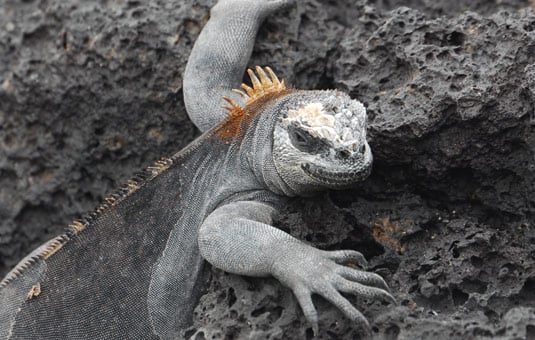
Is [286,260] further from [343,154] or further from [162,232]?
[162,232]

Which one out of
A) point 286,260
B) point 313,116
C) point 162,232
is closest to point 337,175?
point 313,116

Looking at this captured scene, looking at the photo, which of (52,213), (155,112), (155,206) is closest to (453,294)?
(155,206)

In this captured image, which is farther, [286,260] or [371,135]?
[371,135]

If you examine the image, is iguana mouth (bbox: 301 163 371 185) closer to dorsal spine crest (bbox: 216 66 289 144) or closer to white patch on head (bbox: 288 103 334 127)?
white patch on head (bbox: 288 103 334 127)

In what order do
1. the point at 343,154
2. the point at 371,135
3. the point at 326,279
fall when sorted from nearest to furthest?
the point at 326,279 → the point at 343,154 → the point at 371,135

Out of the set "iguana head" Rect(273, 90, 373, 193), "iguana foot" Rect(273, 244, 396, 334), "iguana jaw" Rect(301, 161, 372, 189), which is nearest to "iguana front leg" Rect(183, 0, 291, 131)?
"iguana head" Rect(273, 90, 373, 193)

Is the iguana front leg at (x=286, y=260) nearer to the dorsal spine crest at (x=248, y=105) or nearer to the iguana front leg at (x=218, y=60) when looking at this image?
the dorsal spine crest at (x=248, y=105)
